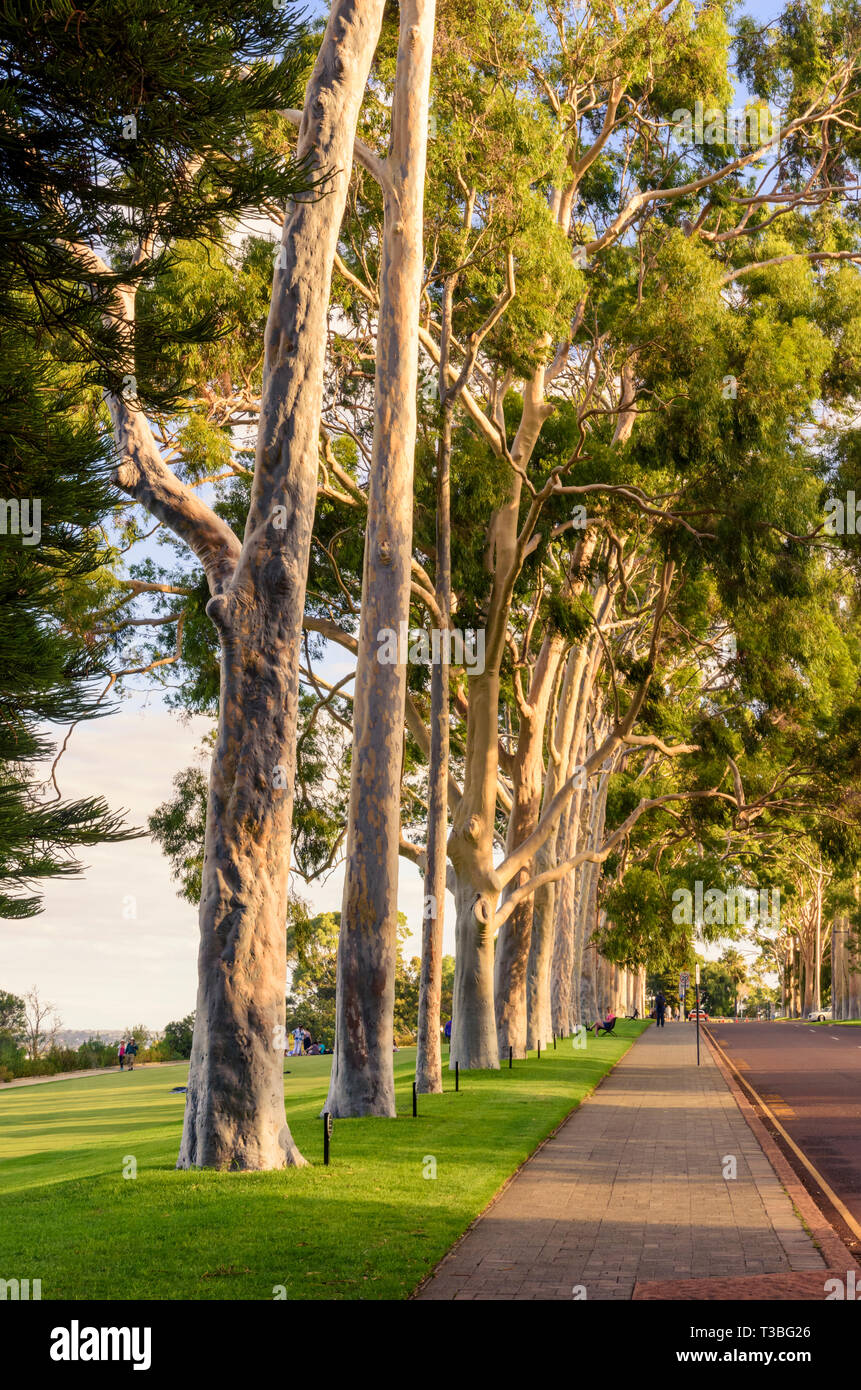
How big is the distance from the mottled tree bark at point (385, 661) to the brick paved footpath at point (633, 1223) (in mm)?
2578

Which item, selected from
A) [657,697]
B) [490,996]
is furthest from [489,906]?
[657,697]

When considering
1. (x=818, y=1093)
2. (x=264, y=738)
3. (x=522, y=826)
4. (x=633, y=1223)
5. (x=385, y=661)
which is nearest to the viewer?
(x=633, y=1223)

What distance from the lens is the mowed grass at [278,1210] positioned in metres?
7.58

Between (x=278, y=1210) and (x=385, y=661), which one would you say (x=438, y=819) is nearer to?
(x=385, y=661)

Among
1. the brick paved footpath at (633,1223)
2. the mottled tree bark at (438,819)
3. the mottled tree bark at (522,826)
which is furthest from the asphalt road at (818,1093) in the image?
the mottled tree bark at (438,819)

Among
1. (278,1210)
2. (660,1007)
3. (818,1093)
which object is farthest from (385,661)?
(660,1007)

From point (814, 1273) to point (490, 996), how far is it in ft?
53.4

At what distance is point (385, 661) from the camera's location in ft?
53.9

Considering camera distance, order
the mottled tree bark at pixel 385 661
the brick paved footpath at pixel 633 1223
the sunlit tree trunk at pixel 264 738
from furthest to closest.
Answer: the mottled tree bark at pixel 385 661 → the sunlit tree trunk at pixel 264 738 → the brick paved footpath at pixel 633 1223

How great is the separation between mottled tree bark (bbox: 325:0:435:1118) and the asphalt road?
5022mm

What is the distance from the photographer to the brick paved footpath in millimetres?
7758

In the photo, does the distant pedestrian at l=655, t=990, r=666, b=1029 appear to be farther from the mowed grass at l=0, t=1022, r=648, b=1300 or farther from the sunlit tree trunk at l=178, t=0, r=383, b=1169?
the sunlit tree trunk at l=178, t=0, r=383, b=1169

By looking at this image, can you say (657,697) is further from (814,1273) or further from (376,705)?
(814,1273)

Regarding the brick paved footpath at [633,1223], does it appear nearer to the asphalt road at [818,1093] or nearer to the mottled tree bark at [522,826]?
the asphalt road at [818,1093]
